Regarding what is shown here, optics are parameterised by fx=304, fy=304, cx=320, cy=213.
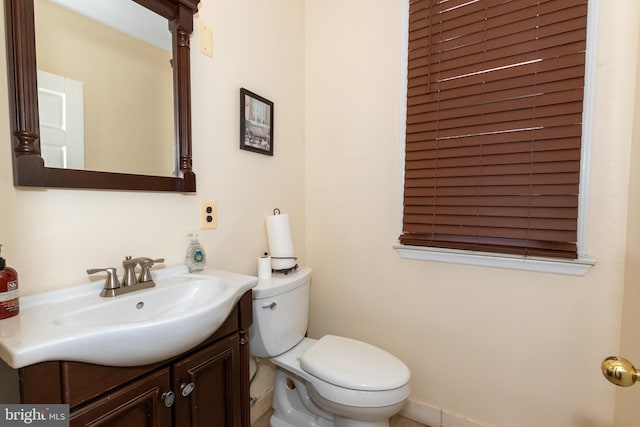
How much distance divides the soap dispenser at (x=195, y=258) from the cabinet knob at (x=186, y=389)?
428mm

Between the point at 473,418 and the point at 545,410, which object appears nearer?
the point at 545,410

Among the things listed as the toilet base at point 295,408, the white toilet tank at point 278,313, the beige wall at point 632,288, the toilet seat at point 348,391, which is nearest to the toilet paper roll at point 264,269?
the white toilet tank at point 278,313

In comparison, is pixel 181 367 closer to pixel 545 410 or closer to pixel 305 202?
pixel 305 202

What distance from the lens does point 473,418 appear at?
4.84 ft

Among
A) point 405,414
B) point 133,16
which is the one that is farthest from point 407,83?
point 405,414

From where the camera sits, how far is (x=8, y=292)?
707 mm

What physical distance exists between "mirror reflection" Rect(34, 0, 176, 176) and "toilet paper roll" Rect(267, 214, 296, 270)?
0.55 m

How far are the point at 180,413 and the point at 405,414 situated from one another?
126 cm

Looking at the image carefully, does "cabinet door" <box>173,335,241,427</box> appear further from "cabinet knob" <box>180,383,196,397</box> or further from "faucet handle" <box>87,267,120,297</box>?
"faucet handle" <box>87,267,120,297</box>

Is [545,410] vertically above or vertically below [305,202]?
below

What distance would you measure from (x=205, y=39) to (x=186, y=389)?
1.30m

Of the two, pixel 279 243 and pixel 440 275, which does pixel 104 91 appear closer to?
pixel 279 243

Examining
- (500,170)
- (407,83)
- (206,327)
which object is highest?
(407,83)

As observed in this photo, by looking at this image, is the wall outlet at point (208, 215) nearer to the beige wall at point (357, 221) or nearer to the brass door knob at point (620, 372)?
the beige wall at point (357, 221)
